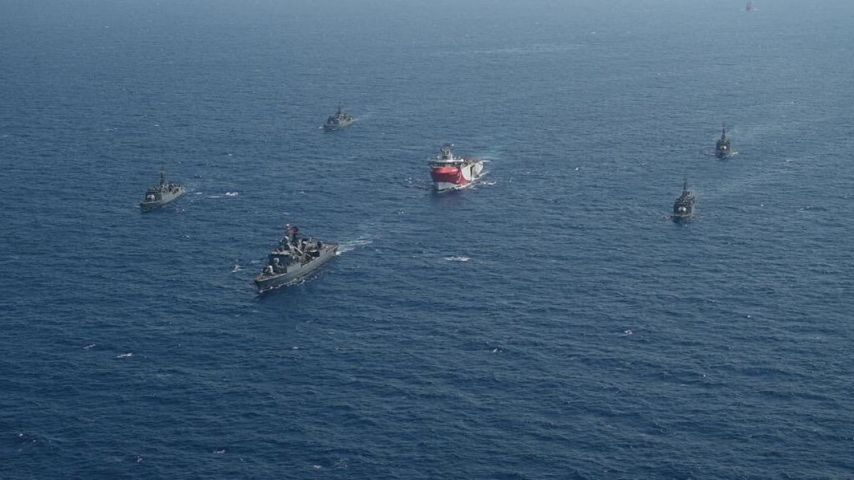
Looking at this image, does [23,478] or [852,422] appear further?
[852,422]

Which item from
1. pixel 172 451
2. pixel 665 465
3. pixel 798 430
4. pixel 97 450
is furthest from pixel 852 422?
pixel 97 450

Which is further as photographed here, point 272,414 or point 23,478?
point 272,414

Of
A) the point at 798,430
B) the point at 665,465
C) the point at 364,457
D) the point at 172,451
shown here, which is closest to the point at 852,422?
the point at 798,430

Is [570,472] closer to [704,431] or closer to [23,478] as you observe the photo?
[704,431]

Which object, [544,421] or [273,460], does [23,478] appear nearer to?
[273,460]

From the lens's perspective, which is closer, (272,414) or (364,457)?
(364,457)

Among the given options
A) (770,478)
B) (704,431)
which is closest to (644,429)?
(704,431)

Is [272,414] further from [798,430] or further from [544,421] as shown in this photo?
[798,430]
